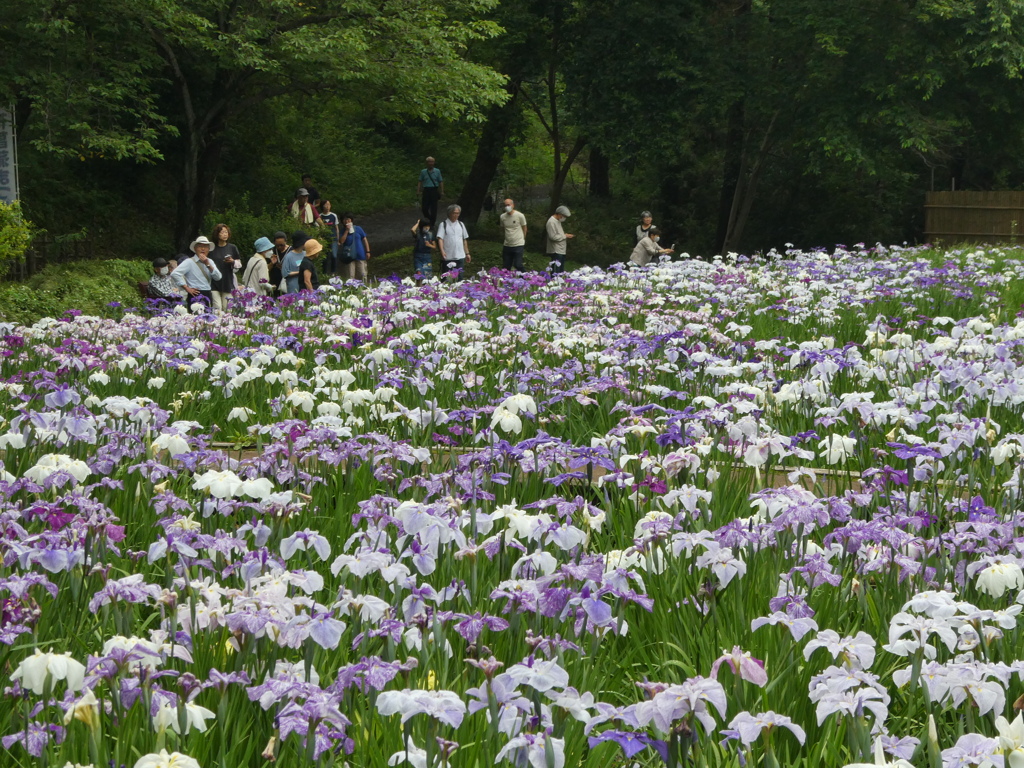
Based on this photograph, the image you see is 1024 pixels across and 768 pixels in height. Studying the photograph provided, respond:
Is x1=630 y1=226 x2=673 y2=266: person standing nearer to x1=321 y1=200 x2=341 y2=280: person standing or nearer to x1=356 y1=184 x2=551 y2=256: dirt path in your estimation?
x1=321 y1=200 x2=341 y2=280: person standing

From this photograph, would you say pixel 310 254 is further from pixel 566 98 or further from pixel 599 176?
pixel 599 176

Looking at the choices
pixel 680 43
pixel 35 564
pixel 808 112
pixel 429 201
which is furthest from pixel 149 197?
pixel 35 564

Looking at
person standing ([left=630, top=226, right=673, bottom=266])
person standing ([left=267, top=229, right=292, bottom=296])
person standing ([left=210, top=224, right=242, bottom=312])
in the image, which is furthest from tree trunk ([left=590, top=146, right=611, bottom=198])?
person standing ([left=210, top=224, right=242, bottom=312])

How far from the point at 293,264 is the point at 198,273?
1718mm

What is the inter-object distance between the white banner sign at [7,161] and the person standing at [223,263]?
4.76 meters

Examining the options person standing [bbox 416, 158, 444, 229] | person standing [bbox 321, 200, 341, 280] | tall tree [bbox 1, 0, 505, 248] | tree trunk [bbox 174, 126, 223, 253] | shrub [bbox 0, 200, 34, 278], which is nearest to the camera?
shrub [bbox 0, 200, 34, 278]

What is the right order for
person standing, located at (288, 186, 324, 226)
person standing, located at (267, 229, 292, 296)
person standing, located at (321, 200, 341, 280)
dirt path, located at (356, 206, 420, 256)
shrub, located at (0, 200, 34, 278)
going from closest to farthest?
shrub, located at (0, 200, 34, 278) → person standing, located at (267, 229, 292, 296) → person standing, located at (288, 186, 324, 226) → person standing, located at (321, 200, 341, 280) → dirt path, located at (356, 206, 420, 256)

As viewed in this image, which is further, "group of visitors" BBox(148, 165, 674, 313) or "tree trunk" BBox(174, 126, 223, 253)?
"tree trunk" BBox(174, 126, 223, 253)

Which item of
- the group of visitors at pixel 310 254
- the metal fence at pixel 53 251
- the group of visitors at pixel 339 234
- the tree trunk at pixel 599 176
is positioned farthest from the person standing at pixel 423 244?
the tree trunk at pixel 599 176

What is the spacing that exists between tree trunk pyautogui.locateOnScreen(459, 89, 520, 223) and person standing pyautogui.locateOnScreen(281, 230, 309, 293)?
51.7 ft

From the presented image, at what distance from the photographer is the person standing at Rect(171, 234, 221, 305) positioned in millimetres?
13477

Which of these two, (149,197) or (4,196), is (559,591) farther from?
(149,197)

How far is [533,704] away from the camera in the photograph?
2248mm

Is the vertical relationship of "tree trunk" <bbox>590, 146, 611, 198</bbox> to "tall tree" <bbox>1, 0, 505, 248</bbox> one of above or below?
below
